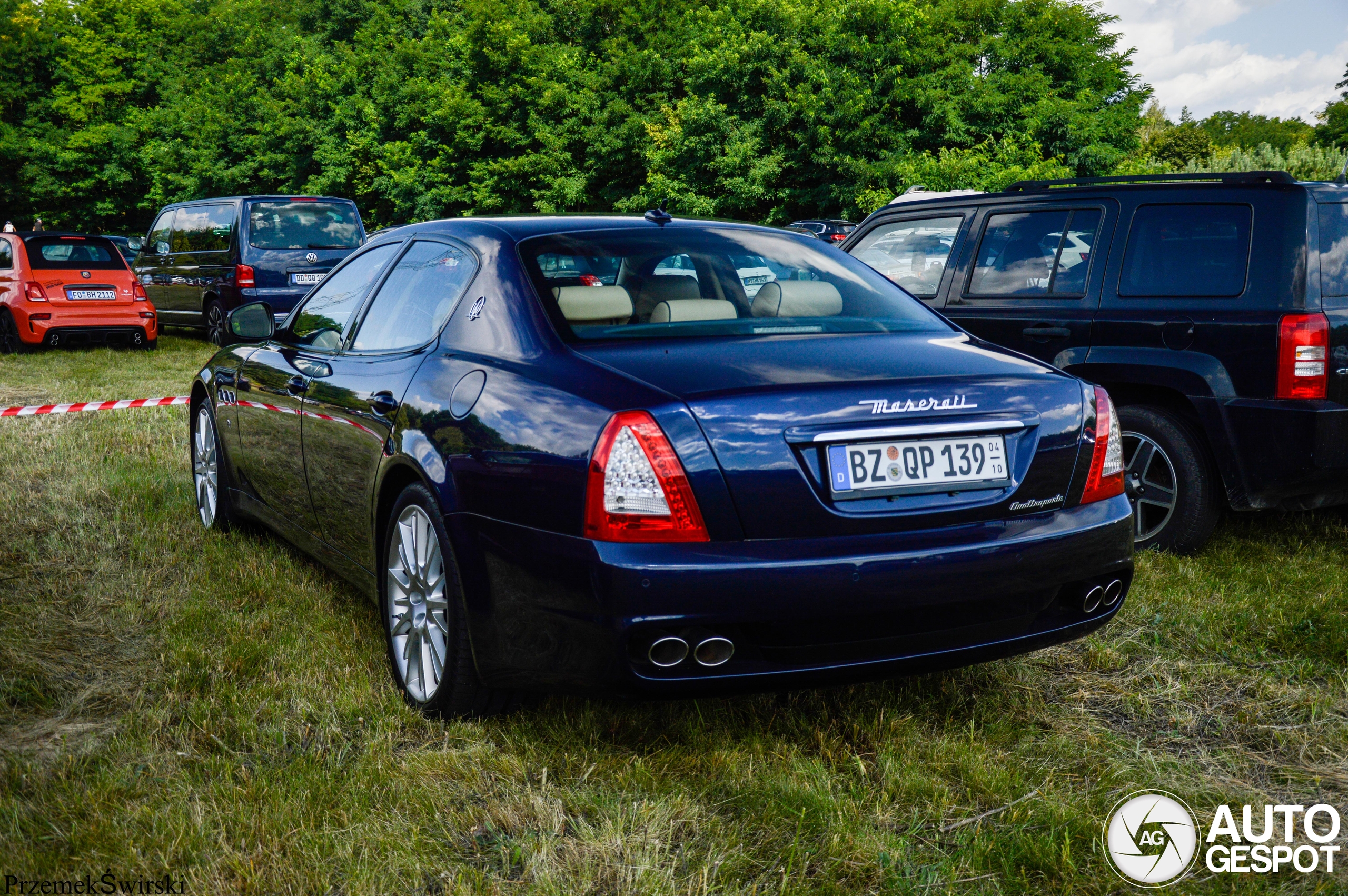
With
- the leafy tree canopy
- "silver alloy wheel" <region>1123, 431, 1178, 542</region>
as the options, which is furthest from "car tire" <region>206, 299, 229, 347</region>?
"silver alloy wheel" <region>1123, 431, 1178, 542</region>

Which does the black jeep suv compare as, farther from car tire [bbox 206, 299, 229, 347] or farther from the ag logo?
car tire [bbox 206, 299, 229, 347]

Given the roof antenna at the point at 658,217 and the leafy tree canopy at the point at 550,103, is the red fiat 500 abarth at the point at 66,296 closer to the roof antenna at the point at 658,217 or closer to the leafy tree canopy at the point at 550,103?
the leafy tree canopy at the point at 550,103

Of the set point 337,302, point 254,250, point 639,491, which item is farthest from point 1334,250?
point 254,250

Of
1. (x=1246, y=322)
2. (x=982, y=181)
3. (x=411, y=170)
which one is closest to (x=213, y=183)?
(x=411, y=170)

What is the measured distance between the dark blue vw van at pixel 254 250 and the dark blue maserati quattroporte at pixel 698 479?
11168mm

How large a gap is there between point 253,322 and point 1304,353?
4273 millimetres

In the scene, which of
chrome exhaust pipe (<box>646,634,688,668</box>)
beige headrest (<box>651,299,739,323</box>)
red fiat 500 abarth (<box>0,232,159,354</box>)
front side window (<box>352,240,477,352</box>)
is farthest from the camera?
Result: red fiat 500 abarth (<box>0,232,159,354</box>)

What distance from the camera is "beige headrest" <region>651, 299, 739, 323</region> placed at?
3.48 metres

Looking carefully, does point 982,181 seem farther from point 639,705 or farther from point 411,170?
point 639,705

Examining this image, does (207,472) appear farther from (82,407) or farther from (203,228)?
(203,228)

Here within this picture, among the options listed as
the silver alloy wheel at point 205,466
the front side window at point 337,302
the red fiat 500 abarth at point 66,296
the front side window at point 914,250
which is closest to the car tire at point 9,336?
the red fiat 500 abarth at point 66,296

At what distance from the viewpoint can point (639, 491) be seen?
108 inches

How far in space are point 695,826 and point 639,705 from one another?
802 mm

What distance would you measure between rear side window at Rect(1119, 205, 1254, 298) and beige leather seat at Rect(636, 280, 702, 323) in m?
2.63
